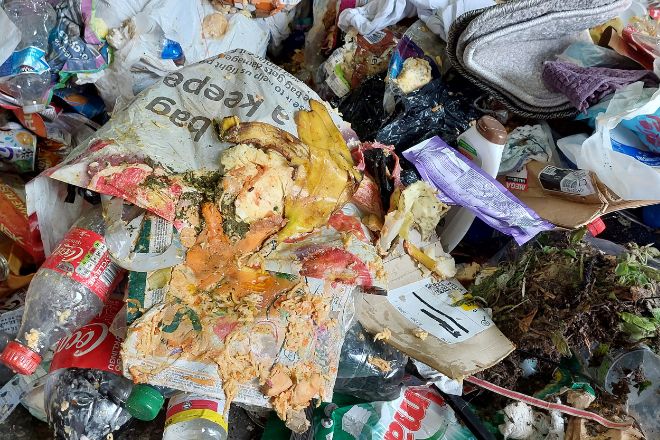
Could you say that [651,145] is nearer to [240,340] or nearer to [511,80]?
[511,80]

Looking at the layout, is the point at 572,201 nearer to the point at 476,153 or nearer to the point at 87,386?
the point at 476,153

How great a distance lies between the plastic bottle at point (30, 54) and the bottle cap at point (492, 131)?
3.87 ft

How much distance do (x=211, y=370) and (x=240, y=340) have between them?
81mm

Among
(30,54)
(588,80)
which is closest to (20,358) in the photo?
(30,54)

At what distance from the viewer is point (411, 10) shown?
1782 millimetres

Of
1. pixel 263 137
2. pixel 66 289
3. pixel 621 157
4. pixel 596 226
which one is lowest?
pixel 596 226

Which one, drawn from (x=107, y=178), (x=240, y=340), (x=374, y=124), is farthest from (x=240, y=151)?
(x=374, y=124)

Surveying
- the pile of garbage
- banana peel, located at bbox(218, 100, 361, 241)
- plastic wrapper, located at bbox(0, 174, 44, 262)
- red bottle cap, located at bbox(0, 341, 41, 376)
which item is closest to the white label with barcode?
the pile of garbage

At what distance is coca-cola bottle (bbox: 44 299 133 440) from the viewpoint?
1166 millimetres

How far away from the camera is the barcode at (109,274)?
3.80 ft

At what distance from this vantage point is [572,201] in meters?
1.39

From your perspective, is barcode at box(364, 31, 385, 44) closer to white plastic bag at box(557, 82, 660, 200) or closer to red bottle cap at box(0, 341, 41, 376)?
white plastic bag at box(557, 82, 660, 200)

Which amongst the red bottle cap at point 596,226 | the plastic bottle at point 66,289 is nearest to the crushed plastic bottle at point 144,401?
the plastic bottle at point 66,289

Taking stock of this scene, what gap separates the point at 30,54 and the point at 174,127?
0.56 meters
